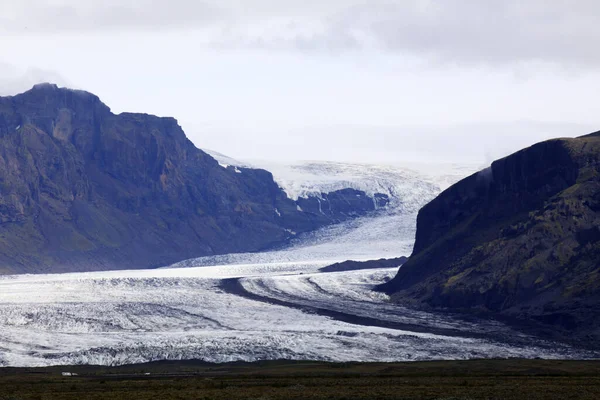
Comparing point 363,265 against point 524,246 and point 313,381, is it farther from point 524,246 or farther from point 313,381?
point 313,381

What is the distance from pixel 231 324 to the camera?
92.8 m

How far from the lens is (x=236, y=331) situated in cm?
8744

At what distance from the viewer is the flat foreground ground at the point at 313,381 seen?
175 feet

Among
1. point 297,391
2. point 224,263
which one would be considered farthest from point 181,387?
point 224,263

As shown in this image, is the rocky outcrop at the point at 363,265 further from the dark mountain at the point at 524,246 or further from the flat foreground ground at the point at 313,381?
the flat foreground ground at the point at 313,381

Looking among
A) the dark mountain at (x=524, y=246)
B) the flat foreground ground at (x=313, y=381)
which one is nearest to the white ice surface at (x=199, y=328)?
the flat foreground ground at (x=313, y=381)

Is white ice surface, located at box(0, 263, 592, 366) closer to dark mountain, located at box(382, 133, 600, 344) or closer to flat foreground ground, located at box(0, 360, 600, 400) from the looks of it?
flat foreground ground, located at box(0, 360, 600, 400)

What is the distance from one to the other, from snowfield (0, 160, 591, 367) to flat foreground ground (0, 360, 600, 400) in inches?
180

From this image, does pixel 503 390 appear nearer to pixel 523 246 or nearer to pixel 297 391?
pixel 297 391

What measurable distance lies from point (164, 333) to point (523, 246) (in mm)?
35092

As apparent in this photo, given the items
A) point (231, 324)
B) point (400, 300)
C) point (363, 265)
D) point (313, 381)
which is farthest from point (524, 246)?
point (363, 265)

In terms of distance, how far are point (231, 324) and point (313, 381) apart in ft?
107

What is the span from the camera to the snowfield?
7681 centimetres

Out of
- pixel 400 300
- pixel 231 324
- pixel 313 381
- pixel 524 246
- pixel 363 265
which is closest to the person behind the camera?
pixel 313 381
